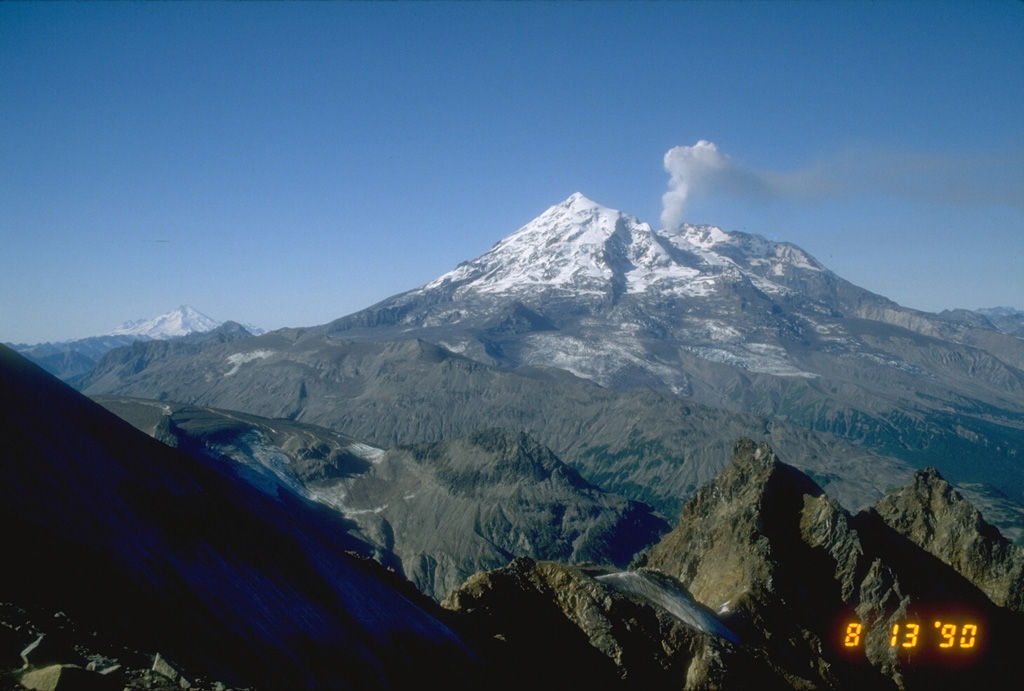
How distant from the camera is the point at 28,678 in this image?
10.4 m

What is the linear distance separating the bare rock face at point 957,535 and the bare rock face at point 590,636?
37.1 metres

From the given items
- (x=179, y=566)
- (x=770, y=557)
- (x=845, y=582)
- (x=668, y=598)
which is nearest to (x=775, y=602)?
(x=770, y=557)

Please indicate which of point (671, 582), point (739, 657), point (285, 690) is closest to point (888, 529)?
point (671, 582)

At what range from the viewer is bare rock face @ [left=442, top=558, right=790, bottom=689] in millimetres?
28219

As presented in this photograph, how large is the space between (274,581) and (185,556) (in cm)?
373

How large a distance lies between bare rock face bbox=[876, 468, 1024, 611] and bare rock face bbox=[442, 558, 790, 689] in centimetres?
3707

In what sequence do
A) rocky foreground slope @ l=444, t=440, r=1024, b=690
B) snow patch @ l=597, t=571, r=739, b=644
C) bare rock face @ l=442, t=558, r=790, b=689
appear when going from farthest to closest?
snow patch @ l=597, t=571, r=739, b=644 < rocky foreground slope @ l=444, t=440, r=1024, b=690 < bare rock face @ l=442, t=558, r=790, b=689

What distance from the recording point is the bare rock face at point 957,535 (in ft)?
181

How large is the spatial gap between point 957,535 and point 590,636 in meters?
49.9

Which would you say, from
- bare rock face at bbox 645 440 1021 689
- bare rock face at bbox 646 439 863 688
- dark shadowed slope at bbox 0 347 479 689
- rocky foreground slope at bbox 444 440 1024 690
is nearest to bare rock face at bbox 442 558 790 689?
rocky foreground slope at bbox 444 440 1024 690

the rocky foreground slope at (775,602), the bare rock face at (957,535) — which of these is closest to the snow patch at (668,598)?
the rocky foreground slope at (775,602)

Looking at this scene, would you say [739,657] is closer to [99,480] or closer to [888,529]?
[99,480]

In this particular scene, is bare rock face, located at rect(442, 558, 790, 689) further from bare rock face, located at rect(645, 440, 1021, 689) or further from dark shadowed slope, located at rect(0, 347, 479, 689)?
bare rock face, located at rect(645, 440, 1021, 689)

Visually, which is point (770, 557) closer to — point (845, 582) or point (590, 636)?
point (845, 582)
